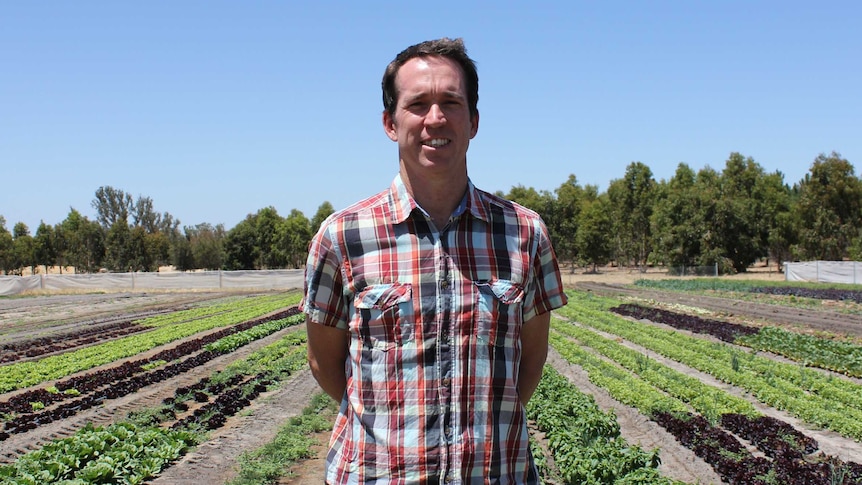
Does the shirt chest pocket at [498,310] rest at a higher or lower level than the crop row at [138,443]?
higher

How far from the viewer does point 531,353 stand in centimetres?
264

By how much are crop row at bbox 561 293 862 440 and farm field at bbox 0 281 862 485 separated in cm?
4

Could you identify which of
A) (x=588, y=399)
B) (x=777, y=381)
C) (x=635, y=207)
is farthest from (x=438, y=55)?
(x=635, y=207)

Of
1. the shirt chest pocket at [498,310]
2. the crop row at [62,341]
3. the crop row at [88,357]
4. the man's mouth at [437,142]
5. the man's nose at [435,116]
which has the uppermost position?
the man's nose at [435,116]

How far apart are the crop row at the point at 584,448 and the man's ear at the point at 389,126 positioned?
5022 mm

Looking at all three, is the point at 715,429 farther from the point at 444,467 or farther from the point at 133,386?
the point at 133,386

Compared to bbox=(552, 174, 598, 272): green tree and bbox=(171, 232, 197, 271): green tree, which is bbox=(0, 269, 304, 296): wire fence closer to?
bbox=(552, 174, 598, 272): green tree

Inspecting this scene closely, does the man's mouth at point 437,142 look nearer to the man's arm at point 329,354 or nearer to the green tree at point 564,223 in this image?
the man's arm at point 329,354

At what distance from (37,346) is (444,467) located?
23.6 meters

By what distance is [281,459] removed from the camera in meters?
8.27

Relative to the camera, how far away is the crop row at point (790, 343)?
14.6 meters

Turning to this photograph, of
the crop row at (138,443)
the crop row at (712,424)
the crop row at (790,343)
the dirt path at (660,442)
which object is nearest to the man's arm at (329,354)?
the dirt path at (660,442)

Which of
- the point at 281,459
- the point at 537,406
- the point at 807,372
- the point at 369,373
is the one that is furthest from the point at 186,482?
the point at 807,372

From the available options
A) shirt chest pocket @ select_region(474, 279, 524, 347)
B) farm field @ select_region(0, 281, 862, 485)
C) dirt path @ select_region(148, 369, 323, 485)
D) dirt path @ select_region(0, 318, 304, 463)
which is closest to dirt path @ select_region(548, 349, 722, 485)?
farm field @ select_region(0, 281, 862, 485)
